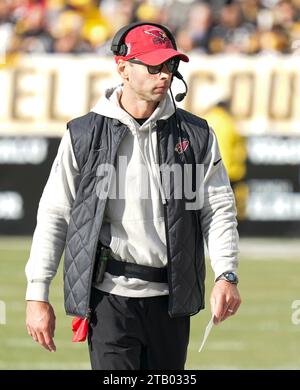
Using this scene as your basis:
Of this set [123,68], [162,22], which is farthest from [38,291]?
[162,22]

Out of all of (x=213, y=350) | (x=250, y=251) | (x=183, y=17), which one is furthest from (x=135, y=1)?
(x=213, y=350)

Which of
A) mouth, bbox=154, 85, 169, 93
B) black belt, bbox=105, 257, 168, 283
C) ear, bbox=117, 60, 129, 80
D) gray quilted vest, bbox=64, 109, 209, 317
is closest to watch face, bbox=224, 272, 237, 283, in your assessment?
gray quilted vest, bbox=64, 109, 209, 317

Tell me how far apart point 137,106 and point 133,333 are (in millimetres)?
892

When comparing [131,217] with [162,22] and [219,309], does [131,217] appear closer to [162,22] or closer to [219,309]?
[219,309]

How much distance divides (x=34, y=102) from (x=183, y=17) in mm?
2466

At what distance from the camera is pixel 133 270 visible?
17.0 feet

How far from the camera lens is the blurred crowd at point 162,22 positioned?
17.7 meters

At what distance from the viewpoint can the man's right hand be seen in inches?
200

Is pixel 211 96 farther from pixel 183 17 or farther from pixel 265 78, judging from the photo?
pixel 183 17

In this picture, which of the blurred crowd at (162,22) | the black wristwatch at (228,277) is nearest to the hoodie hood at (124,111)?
the black wristwatch at (228,277)

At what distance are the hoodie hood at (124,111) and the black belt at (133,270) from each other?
52 centimetres

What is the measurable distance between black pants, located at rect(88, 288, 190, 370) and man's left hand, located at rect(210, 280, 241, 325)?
22 centimetres

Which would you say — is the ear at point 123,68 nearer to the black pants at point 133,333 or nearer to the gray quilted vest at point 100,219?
the gray quilted vest at point 100,219

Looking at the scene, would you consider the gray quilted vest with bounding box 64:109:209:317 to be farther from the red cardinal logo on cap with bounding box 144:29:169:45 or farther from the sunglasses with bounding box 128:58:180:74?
the red cardinal logo on cap with bounding box 144:29:169:45
